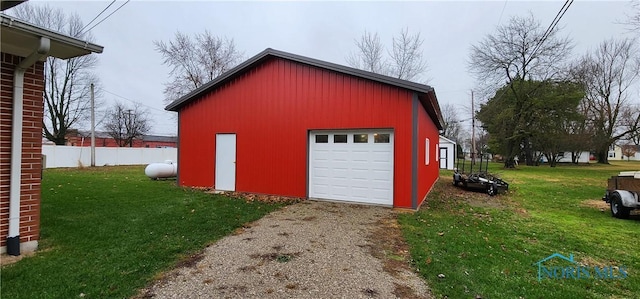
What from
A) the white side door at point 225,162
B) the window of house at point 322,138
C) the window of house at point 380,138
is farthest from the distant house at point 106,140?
the window of house at point 380,138

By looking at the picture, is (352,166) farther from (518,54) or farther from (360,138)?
(518,54)

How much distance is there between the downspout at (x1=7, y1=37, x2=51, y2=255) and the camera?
3.90m

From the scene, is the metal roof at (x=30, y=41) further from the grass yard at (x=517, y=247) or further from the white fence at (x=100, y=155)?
the white fence at (x=100, y=155)

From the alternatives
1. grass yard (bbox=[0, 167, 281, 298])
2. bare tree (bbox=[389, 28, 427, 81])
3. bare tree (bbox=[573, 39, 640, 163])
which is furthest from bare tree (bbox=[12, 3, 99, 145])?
bare tree (bbox=[573, 39, 640, 163])

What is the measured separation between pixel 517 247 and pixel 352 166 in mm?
4352

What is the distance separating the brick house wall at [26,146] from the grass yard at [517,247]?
5.30 meters

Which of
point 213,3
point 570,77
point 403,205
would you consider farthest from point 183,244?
point 570,77

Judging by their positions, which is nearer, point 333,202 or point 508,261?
point 508,261

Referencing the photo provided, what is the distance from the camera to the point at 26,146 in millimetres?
4105

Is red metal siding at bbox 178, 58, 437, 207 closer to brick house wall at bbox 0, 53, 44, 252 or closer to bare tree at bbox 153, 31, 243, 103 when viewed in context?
brick house wall at bbox 0, 53, 44, 252

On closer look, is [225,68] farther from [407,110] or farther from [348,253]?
[348,253]

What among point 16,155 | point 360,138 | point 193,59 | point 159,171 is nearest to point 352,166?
point 360,138

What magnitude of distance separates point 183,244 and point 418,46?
22.9m

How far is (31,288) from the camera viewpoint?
3021 millimetres
